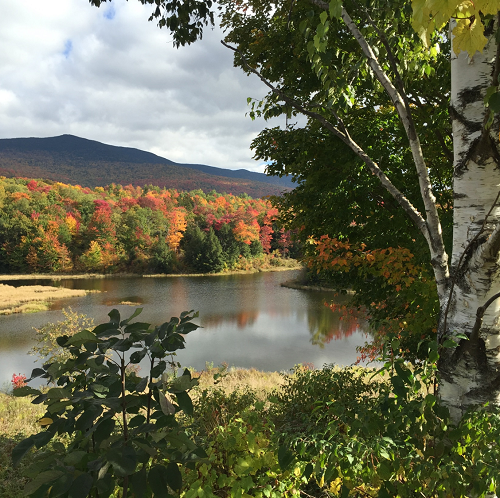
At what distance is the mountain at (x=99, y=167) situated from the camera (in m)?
91.8

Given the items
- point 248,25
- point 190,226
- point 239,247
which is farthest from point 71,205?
point 248,25

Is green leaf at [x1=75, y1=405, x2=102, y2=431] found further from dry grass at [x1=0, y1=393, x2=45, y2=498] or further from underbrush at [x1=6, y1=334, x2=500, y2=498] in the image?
dry grass at [x1=0, y1=393, x2=45, y2=498]

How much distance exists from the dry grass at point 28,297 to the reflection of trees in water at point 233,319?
8.90m

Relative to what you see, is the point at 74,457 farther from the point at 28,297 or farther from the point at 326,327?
the point at 28,297

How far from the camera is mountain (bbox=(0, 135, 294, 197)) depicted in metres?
91.8

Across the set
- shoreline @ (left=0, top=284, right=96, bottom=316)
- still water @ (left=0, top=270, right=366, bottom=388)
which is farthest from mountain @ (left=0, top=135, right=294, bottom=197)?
shoreline @ (left=0, top=284, right=96, bottom=316)

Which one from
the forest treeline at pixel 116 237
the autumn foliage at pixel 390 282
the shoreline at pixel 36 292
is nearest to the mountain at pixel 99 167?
the forest treeline at pixel 116 237

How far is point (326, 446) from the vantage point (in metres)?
1.22

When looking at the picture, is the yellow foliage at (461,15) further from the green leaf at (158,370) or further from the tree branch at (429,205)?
the tree branch at (429,205)

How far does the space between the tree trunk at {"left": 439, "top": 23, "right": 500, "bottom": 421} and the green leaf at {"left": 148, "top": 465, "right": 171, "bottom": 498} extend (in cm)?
121

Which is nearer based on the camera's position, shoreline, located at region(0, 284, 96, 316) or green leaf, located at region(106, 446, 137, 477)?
green leaf, located at region(106, 446, 137, 477)

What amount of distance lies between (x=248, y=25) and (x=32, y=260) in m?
34.1

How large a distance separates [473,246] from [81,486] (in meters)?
1.56

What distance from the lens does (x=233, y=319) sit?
16.0m
